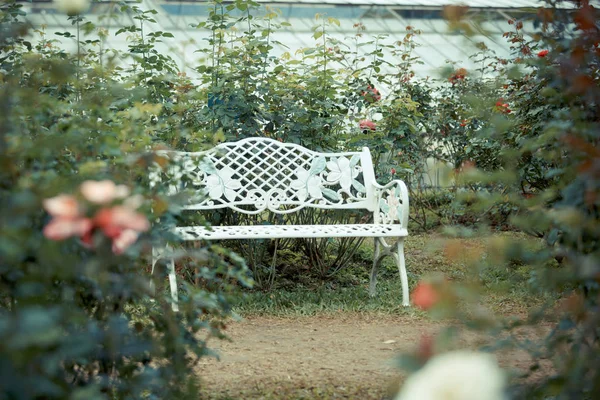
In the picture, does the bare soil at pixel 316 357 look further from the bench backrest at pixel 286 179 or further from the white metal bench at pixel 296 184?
the bench backrest at pixel 286 179

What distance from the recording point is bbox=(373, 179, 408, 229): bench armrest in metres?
4.02

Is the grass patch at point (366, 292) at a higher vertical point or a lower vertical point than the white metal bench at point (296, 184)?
lower

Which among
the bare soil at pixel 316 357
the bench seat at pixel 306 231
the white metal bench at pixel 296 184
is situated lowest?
the bare soil at pixel 316 357

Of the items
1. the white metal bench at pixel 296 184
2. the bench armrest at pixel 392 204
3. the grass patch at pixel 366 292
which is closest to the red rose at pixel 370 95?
the white metal bench at pixel 296 184

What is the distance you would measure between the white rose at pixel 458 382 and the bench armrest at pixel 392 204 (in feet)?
10.3

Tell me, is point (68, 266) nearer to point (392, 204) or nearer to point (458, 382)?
point (458, 382)

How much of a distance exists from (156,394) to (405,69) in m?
4.89

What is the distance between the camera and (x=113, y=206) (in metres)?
1.10

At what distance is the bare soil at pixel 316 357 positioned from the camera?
2.59 m

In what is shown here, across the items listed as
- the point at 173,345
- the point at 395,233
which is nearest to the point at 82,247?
the point at 173,345

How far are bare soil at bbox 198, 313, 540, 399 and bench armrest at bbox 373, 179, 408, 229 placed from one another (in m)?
0.63

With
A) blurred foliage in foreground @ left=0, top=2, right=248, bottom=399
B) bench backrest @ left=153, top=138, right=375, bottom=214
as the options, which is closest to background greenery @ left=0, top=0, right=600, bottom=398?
blurred foliage in foreground @ left=0, top=2, right=248, bottom=399

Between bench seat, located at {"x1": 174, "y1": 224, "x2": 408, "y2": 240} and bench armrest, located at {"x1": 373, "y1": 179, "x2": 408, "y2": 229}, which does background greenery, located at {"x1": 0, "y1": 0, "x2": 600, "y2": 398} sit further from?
bench armrest, located at {"x1": 373, "y1": 179, "x2": 408, "y2": 229}

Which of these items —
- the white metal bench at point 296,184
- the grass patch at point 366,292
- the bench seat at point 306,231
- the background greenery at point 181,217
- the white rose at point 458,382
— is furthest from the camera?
the white metal bench at point 296,184
